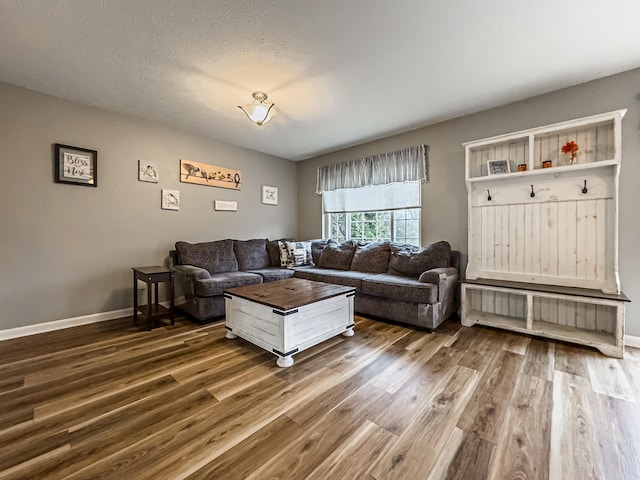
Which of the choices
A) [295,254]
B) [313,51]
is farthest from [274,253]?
[313,51]

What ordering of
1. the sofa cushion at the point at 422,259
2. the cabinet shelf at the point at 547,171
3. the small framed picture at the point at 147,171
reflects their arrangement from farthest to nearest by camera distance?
the small framed picture at the point at 147,171 < the sofa cushion at the point at 422,259 < the cabinet shelf at the point at 547,171

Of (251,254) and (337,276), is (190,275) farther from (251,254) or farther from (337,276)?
(337,276)

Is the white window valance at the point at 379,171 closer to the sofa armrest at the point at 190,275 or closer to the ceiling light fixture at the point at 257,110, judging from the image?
the ceiling light fixture at the point at 257,110

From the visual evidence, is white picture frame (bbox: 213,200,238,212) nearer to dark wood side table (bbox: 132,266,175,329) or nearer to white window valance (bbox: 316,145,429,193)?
dark wood side table (bbox: 132,266,175,329)

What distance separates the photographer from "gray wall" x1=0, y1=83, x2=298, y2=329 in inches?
106

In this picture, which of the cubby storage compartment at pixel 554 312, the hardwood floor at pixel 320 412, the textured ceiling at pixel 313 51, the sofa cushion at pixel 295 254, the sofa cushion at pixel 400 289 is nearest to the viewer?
the hardwood floor at pixel 320 412

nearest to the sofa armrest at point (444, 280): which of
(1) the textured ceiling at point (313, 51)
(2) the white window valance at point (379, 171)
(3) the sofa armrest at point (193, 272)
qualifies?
(2) the white window valance at point (379, 171)

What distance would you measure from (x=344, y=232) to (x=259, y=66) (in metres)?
3.01

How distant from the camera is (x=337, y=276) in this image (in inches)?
141

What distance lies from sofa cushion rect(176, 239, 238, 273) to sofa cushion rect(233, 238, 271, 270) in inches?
4.3

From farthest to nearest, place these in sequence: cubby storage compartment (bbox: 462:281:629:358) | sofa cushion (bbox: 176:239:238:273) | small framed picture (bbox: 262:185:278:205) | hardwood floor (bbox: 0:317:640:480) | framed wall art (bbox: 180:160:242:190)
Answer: small framed picture (bbox: 262:185:278:205), framed wall art (bbox: 180:160:242:190), sofa cushion (bbox: 176:239:238:273), cubby storage compartment (bbox: 462:281:629:358), hardwood floor (bbox: 0:317:640:480)

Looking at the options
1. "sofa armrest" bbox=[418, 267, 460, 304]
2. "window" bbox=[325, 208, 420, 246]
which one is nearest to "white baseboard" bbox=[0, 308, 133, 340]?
"window" bbox=[325, 208, 420, 246]

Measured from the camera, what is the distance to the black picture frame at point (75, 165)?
2.89 m

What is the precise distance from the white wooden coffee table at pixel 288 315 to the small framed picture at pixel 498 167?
2.12 metres
